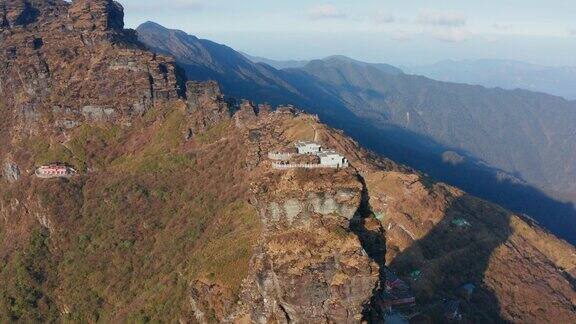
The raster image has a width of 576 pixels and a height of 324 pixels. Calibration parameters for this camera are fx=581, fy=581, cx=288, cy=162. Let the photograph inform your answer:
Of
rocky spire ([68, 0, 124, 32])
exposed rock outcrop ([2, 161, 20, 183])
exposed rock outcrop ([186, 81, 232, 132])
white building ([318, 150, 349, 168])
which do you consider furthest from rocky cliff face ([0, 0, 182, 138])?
white building ([318, 150, 349, 168])

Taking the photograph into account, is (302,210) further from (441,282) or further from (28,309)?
(28,309)

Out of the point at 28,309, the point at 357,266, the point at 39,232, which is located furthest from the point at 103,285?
the point at 357,266

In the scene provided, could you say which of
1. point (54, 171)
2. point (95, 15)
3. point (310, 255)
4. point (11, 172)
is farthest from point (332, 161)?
point (95, 15)

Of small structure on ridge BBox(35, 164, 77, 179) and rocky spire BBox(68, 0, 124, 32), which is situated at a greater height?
rocky spire BBox(68, 0, 124, 32)

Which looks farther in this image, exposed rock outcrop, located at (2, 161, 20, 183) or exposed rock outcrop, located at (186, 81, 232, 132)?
exposed rock outcrop, located at (2, 161, 20, 183)

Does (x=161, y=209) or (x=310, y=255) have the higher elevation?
(x=310, y=255)

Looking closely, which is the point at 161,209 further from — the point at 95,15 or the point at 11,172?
the point at 95,15

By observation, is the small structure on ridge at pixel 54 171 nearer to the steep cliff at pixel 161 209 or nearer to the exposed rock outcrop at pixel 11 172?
the steep cliff at pixel 161 209

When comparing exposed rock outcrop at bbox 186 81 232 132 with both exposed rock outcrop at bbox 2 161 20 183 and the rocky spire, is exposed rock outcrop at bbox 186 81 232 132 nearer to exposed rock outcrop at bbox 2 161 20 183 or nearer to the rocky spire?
the rocky spire
